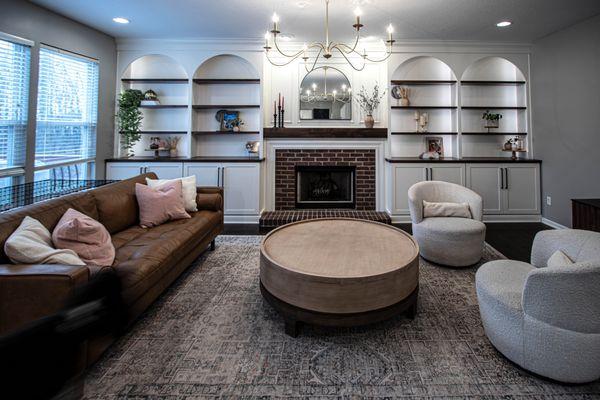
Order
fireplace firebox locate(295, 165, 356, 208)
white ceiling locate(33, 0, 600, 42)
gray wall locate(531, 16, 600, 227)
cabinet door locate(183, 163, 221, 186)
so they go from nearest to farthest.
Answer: white ceiling locate(33, 0, 600, 42)
gray wall locate(531, 16, 600, 227)
cabinet door locate(183, 163, 221, 186)
fireplace firebox locate(295, 165, 356, 208)

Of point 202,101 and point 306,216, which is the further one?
point 202,101

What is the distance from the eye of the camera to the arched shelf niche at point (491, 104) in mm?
5148

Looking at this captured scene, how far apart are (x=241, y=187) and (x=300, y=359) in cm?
336

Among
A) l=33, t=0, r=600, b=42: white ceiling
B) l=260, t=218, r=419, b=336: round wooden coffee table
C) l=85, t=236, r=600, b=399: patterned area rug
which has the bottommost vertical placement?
l=85, t=236, r=600, b=399: patterned area rug

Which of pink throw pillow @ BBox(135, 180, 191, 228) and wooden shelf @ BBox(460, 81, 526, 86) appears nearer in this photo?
pink throw pillow @ BBox(135, 180, 191, 228)

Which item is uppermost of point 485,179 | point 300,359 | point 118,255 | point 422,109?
point 422,109

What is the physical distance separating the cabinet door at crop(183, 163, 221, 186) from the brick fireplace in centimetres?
91

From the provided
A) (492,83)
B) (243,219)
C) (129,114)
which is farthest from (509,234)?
(129,114)

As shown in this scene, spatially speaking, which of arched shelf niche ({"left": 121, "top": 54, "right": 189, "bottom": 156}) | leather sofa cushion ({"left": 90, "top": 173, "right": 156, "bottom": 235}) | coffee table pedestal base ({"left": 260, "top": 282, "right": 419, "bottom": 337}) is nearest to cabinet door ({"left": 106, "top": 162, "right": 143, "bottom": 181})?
arched shelf niche ({"left": 121, "top": 54, "right": 189, "bottom": 156})

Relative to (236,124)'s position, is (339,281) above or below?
below

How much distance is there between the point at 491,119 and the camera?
5105mm

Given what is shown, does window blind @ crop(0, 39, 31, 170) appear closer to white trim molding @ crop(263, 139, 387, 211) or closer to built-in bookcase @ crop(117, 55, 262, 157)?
built-in bookcase @ crop(117, 55, 262, 157)

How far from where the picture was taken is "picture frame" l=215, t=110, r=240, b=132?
529 centimetres

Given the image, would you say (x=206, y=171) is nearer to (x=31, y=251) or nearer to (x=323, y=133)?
(x=323, y=133)
